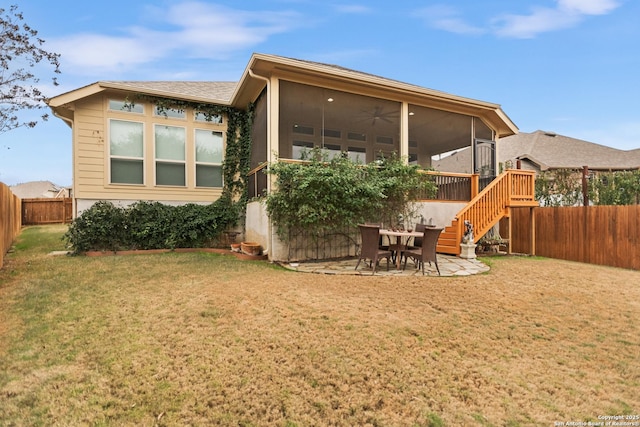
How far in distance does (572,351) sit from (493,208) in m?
6.41

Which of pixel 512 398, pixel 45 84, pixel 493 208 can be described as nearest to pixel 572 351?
pixel 512 398

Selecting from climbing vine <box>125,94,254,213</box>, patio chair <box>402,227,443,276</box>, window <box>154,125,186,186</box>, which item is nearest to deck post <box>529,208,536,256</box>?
patio chair <box>402,227,443,276</box>

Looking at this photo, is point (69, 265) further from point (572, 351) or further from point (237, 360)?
point (572, 351)

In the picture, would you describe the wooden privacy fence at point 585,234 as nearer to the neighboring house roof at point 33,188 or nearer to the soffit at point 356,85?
the soffit at point 356,85

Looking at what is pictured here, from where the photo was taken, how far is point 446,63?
47.8 feet

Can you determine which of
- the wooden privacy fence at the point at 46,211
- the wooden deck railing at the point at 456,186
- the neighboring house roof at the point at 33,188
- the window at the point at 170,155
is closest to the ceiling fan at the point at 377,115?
the wooden deck railing at the point at 456,186

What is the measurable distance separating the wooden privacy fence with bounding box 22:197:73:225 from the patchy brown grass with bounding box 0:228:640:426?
1660 cm

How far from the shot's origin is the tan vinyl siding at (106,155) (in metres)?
8.70

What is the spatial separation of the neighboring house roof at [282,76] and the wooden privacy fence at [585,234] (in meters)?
3.76

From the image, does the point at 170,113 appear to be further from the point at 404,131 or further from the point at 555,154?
the point at 555,154

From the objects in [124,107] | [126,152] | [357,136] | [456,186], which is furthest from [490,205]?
[124,107]

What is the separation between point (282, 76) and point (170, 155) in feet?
15.6

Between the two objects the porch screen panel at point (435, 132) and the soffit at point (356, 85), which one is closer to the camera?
the soffit at point (356, 85)

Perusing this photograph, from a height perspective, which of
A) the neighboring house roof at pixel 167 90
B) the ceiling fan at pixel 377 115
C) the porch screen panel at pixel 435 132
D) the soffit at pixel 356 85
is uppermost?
the neighboring house roof at pixel 167 90
